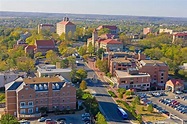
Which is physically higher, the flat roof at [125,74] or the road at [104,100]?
the flat roof at [125,74]

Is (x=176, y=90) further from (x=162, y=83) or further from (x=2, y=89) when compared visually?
(x=2, y=89)

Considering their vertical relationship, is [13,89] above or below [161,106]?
above

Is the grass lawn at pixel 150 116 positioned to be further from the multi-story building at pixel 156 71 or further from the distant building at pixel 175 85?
the multi-story building at pixel 156 71

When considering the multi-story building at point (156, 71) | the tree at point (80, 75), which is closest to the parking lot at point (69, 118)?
the tree at point (80, 75)

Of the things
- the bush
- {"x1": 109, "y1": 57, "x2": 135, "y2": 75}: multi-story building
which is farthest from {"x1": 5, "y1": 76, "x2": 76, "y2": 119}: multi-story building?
{"x1": 109, "y1": 57, "x2": 135, "y2": 75}: multi-story building

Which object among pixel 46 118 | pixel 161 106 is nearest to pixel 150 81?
pixel 161 106

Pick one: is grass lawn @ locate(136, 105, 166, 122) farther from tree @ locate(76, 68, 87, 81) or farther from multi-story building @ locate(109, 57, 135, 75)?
multi-story building @ locate(109, 57, 135, 75)

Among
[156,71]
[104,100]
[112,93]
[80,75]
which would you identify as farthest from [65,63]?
[156,71]
